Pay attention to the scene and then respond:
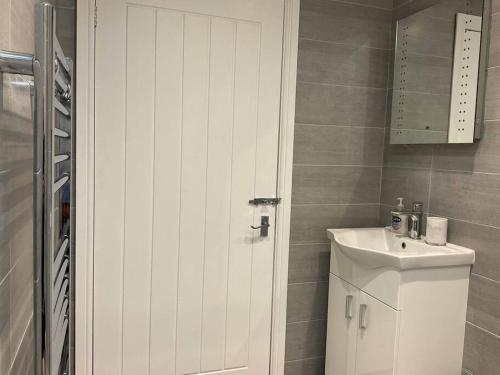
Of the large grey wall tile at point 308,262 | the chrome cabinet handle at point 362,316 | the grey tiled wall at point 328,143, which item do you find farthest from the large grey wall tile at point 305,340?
the chrome cabinet handle at point 362,316

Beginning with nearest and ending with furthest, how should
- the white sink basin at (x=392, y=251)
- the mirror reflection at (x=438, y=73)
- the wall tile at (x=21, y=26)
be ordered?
1. the wall tile at (x=21, y=26)
2. the white sink basin at (x=392, y=251)
3. the mirror reflection at (x=438, y=73)

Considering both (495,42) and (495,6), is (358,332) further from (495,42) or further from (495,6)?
(495,6)

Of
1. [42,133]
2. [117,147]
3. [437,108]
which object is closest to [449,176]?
[437,108]

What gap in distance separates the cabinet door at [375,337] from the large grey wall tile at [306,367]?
0.48 metres

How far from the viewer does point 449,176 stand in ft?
6.33

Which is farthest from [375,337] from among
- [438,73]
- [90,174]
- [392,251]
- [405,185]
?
[90,174]

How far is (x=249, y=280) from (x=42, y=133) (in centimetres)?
163

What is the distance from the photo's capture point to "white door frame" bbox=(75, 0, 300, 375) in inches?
72.6

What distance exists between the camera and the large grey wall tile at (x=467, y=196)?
5.57 ft

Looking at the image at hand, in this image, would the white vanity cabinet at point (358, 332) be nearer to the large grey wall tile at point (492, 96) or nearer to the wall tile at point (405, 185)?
the wall tile at point (405, 185)

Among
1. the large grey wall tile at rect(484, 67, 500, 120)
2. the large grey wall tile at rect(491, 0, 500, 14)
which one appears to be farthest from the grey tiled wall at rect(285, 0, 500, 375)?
the large grey wall tile at rect(491, 0, 500, 14)

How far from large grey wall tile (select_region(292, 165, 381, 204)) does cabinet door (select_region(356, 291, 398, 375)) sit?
0.62 meters

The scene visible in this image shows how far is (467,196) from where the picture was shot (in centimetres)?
182

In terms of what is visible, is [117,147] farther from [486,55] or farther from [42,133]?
[486,55]
